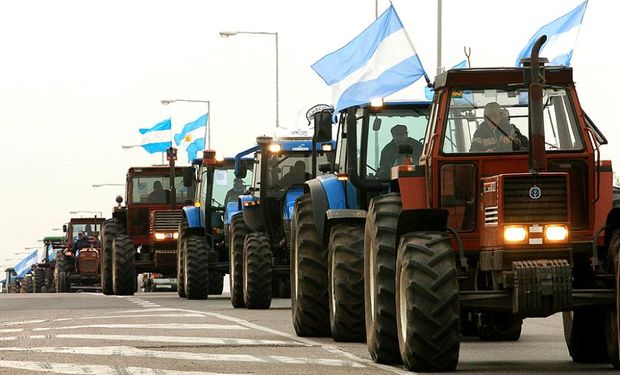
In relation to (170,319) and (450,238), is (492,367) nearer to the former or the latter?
(450,238)

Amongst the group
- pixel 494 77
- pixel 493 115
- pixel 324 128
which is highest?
pixel 494 77

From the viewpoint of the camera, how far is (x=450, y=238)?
13.6 m

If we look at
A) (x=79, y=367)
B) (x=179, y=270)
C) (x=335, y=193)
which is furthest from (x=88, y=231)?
(x=79, y=367)

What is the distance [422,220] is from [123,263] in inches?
1100

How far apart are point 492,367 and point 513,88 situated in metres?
2.30

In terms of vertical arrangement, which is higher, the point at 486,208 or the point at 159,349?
the point at 486,208

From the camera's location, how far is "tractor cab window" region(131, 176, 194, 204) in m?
43.4

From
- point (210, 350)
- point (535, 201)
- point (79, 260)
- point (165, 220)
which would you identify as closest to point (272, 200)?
point (165, 220)

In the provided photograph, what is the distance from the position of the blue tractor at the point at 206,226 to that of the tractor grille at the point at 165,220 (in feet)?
13.8

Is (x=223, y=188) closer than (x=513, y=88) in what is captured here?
No

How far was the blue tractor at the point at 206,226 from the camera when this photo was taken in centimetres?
3509

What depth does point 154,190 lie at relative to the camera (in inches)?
1721

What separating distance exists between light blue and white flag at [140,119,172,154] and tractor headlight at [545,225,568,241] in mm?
59377

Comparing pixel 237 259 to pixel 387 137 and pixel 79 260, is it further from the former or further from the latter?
pixel 79 260
